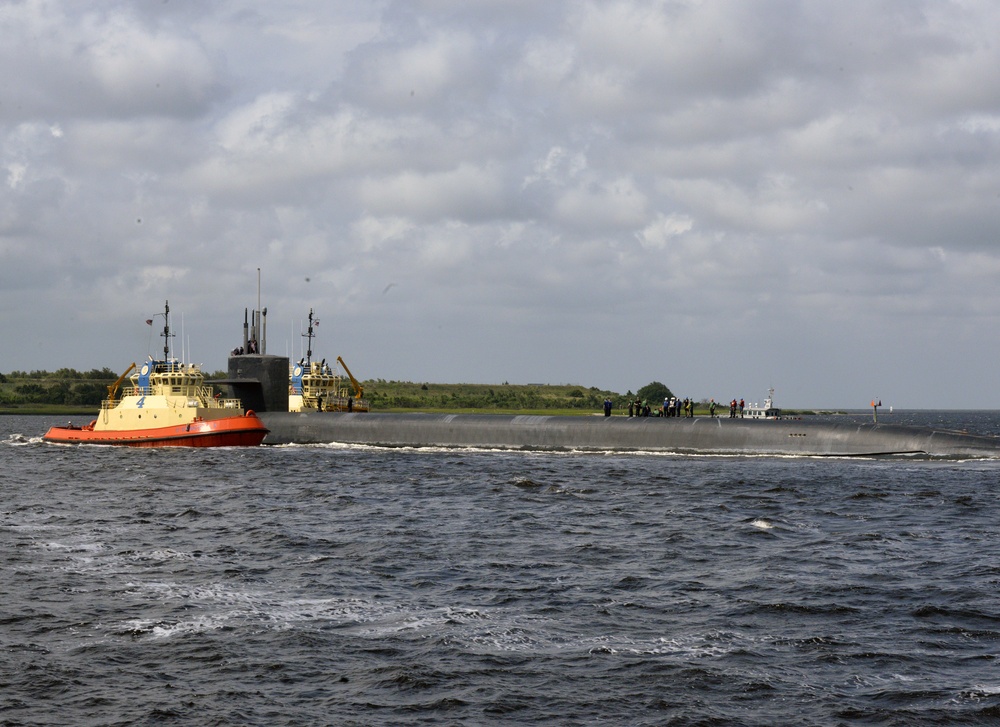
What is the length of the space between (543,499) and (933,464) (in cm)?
2154

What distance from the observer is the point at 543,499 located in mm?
34125

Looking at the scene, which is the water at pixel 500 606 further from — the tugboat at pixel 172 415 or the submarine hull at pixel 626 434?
the tugboat at pixel 172 415

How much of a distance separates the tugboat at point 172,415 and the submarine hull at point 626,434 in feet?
11.8

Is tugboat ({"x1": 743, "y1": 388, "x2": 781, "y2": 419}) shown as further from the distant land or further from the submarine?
the distant land

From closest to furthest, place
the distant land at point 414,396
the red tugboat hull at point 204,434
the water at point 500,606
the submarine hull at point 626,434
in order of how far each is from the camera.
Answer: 1. the water at point 500,606
2. the submarine hull at point 626,434
3. the red tugboat hull at point 204,434
4. the distant land at point 414,396

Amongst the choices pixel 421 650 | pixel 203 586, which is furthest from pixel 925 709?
pixel 203 586

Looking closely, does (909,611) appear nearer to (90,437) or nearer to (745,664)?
(745,664)

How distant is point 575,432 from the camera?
2135 inches

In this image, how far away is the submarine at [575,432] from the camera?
158ft

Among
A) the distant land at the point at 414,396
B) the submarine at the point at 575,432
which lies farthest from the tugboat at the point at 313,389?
the distant land at the point at 414,396

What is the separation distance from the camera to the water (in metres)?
13.4

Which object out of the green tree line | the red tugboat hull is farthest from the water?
the green tree line

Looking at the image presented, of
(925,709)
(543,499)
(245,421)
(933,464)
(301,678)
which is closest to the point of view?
(925,709)

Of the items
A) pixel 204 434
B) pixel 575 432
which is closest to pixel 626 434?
pixel 575 432
